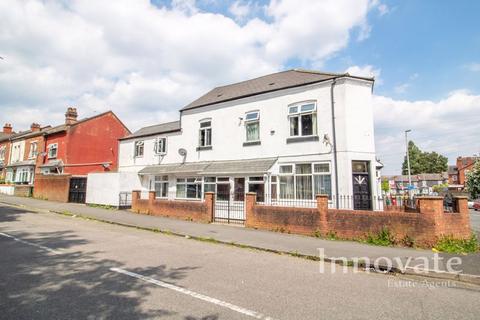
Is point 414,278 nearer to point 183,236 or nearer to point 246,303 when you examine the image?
point 246,303

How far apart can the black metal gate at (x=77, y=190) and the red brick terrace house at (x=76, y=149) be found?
189 centimetres

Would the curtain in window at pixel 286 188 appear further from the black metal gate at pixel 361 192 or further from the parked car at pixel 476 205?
the parked car at pixel 476 205

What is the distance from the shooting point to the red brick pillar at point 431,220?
29.7 ft

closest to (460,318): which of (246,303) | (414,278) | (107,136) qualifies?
(414,278)

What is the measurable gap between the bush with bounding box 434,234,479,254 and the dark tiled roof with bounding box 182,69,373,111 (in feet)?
27.4

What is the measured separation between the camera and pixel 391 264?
7.17 meters

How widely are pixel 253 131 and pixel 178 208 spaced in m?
6.19

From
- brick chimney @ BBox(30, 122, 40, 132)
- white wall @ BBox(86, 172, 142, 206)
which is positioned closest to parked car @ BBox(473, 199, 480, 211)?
white wall @ BBox(86, 172, 142, 206)

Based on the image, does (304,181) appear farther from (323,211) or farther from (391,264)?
(391,264)

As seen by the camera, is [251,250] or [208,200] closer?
[251,250]

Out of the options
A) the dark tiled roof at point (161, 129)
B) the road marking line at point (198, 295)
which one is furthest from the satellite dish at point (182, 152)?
the road marking line at point (198, 295)

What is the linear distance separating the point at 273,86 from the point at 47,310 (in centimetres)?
1496

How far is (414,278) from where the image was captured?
6449 millimetres

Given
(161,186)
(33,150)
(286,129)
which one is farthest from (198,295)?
(33,150)
